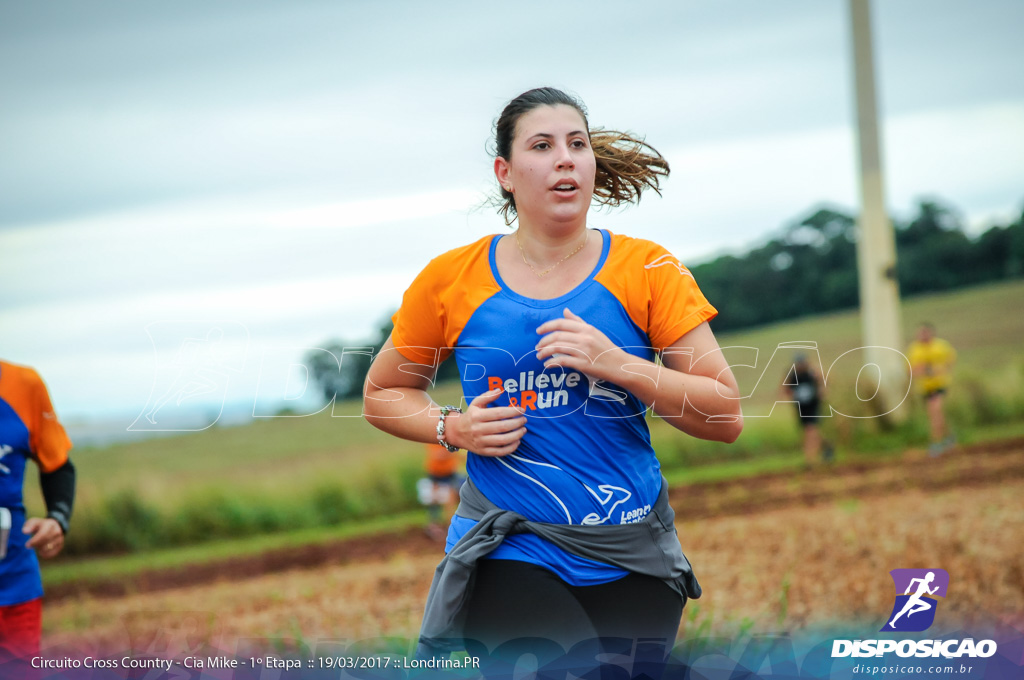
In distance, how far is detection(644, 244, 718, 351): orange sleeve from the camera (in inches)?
92.1

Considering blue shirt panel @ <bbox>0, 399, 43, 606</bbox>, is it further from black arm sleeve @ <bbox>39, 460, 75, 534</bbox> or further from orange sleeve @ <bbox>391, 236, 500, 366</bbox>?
orange sleeve @ <bbox>391, 236, 500, 366</bbox>

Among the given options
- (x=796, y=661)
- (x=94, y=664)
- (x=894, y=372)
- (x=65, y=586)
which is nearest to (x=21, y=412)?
(x=94, y=664)

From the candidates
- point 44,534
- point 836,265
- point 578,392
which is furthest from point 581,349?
point 836,265

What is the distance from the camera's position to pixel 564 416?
2395 mm

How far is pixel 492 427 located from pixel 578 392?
24 centimetres

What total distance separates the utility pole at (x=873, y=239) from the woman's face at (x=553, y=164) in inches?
457

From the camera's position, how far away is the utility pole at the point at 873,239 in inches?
530

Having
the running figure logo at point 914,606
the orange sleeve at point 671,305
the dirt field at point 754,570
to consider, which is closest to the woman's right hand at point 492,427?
the orange sleeve at point 671,305

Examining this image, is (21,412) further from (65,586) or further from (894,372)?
(894,372)

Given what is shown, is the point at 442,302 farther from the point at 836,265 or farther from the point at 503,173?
the point at 836,265

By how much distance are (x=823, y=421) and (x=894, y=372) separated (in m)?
1.40

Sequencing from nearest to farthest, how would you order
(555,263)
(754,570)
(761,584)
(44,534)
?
(555,263) < (44,534) < (761,584) < (754,570)

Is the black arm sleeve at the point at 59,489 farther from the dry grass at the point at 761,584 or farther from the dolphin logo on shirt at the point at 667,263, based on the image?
the dolphin logo on shirt at the point at 667,263

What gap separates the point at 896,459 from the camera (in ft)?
45.3
